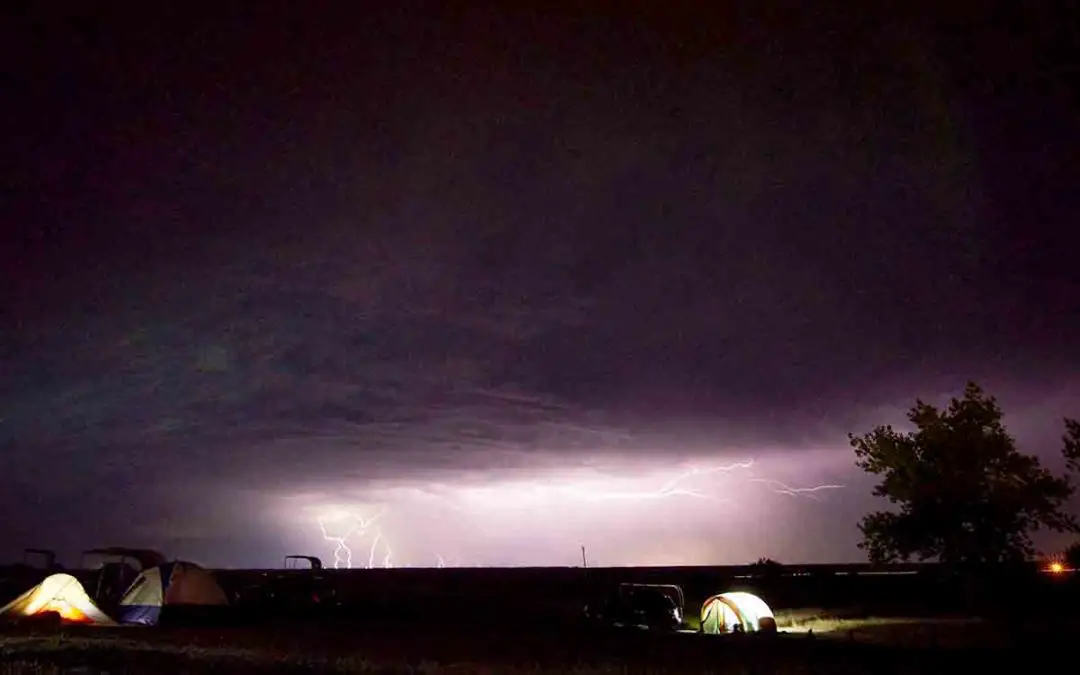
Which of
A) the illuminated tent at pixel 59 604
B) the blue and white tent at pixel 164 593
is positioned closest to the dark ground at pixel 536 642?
the blue and white tent at pixel 164 593

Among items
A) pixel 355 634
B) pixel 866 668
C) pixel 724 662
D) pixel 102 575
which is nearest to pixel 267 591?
pixel 102 575

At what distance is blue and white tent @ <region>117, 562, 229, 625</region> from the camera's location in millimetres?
31359

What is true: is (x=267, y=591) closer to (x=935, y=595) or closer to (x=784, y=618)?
(x=784, y=618)

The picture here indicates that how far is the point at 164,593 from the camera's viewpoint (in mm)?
31609

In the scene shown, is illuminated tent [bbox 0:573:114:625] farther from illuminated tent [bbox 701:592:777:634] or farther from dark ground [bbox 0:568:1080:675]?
illuminated tent [bbox 701:592:777:634]

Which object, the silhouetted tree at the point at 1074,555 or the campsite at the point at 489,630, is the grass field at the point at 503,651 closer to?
the campsite at the point at 489,630

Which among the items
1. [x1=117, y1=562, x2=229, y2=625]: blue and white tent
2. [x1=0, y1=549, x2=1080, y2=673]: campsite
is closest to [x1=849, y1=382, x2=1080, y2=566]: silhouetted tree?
[x1=0, y1=549, x2=1080, y2=673]: campsite

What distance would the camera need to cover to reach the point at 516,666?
63.3ft

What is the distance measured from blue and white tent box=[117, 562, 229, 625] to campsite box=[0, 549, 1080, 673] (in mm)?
46

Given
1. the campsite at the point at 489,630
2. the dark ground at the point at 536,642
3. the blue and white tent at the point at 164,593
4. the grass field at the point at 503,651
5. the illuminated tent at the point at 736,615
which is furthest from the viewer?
the blue and white tent at the point at 164,593

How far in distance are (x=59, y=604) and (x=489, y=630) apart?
15.0 meters

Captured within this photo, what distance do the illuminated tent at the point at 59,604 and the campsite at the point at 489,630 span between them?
1.9 inches

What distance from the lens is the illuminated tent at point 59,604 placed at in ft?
97.9

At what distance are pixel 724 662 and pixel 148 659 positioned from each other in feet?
44.5
